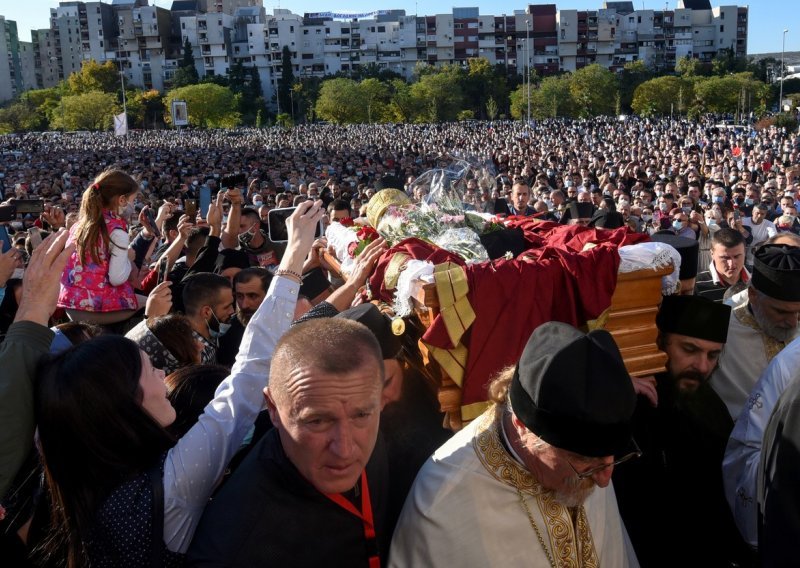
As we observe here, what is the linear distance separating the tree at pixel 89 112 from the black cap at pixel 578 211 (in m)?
73.9

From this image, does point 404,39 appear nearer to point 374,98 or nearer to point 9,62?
point 374,98

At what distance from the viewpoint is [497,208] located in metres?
7.38

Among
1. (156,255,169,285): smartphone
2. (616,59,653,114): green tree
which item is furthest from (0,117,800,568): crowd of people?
(616,59,653,114): green tree

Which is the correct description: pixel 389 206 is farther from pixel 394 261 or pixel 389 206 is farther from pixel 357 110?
pixel 357 110

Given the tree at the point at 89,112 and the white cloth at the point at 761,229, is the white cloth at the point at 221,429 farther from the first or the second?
the tree at the point at 89,112

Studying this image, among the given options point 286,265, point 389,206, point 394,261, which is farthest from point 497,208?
point 286,265

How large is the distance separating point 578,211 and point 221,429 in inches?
231

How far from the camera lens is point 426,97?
229 ft

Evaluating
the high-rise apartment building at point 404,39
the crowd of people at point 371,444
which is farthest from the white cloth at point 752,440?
the high-rise apartment building at point 404,39

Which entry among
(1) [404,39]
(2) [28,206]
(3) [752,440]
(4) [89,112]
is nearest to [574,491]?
(3) [752,440]

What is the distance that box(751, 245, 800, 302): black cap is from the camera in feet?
9.58

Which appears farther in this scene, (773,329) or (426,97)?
(426,97)

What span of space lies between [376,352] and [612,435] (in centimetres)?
63

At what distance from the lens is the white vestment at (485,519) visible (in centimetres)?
192
